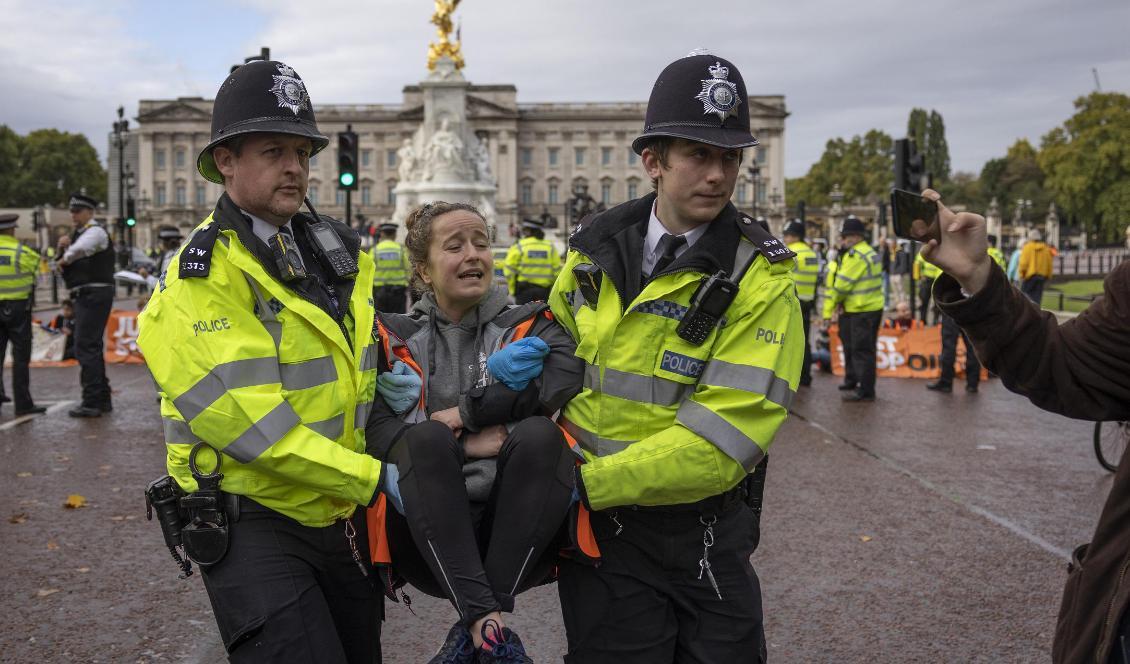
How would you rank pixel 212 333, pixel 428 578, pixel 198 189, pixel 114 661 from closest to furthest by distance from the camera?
pixel 212 333
pixel 428 578
pixel 114 661
pixel 198 189

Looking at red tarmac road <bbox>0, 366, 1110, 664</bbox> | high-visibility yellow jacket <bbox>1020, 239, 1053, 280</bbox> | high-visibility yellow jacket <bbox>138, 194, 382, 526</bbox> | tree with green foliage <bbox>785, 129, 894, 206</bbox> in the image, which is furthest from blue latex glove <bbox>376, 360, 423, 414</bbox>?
tree with green foliage <bbox>785, 129, 894, 206</bbox>

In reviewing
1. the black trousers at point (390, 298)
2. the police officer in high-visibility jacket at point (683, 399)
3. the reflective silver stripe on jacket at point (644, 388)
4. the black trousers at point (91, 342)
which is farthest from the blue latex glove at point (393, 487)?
the black trousers at point (390, 298)

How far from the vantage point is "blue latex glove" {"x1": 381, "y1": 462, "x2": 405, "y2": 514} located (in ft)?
8.60

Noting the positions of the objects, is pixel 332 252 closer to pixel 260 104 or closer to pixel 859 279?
pixel 260 104

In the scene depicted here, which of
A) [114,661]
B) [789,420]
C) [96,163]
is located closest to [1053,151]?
[789,420]

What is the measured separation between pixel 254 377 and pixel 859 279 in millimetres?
10327

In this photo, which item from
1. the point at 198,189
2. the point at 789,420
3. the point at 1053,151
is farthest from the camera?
the point at 198,189

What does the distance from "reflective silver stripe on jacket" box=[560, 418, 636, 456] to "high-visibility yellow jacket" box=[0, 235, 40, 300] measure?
30.3 ft

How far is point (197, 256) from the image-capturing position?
2586 millimetres

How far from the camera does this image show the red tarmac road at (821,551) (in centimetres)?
448

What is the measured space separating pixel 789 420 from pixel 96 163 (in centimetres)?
11270

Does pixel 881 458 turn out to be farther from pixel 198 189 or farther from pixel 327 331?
pixel 198 189

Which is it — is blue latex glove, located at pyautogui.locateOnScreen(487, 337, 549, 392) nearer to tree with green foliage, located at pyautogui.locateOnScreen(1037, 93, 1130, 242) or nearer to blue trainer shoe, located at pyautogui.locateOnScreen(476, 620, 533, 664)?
blue trainer shoe, located at pyautogui.locateOnScreen(476, 620, 533, 664)

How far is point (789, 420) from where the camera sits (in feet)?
34.0
